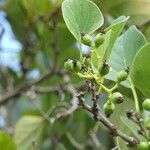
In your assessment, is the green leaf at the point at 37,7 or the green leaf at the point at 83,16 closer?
the green leaf at the point at 83,16

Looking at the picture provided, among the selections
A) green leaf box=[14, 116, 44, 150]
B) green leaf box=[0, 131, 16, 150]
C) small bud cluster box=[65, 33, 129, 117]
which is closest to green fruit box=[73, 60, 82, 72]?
small bud cluster box=[65, 33, 129, 117]

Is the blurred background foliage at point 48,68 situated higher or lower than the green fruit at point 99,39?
lower

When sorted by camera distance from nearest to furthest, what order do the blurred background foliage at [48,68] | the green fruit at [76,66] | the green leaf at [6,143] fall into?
the green fruit at [76,66]
the green leaf at [6,143]
the blurred background foliage at [48,68]

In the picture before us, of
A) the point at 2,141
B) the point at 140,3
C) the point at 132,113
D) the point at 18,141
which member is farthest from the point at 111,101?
the point at 18,141

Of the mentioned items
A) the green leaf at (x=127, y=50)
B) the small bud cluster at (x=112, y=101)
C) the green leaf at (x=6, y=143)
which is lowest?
the green leaf at (x=6, y=143)

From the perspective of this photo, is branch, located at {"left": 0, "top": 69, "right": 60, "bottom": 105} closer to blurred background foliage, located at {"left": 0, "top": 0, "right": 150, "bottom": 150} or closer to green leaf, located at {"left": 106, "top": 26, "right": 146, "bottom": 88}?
blurred background foliage, located at {"left": 0, "top": 0, "right": 150, "bottom": 150}

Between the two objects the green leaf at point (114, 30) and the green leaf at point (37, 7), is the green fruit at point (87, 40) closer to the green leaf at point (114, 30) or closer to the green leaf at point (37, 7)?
the green leaf at point (114, 30)

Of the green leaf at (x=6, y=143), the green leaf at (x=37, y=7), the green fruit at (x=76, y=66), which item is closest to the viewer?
the green fruit at (x=76, y=66)

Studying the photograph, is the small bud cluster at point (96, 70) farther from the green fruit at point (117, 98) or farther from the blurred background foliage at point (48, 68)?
the blurred background foliage at point (48, 68)

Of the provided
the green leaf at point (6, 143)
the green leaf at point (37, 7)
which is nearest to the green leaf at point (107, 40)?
the green leaf at point (6, 143)

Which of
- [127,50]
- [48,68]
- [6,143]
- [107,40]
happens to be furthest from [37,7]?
[107,40]
